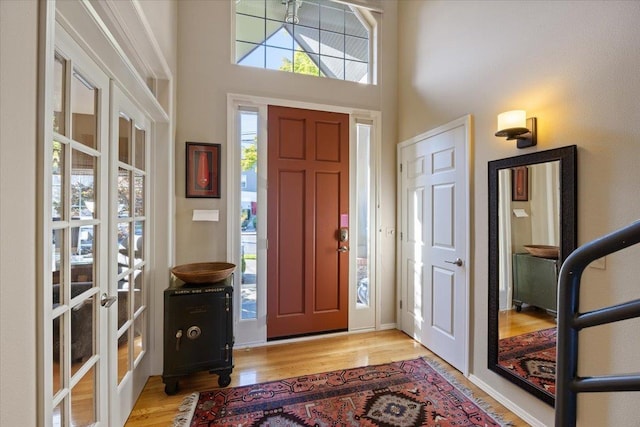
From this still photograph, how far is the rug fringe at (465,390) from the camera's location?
198 centimetres

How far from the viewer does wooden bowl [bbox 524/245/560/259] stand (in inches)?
72.4

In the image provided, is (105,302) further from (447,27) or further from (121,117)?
(447,27)

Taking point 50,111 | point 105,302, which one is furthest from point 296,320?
point 50,111

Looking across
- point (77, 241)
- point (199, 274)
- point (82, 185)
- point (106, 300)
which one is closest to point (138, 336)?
point (199, 274)

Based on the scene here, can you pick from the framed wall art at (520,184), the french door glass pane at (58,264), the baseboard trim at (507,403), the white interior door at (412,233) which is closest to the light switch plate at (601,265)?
the framed wall art at (520,184)

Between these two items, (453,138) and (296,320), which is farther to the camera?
(296,320)

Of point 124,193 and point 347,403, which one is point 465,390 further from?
point 124,193

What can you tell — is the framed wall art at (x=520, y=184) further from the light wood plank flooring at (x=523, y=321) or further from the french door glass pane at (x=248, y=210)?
the french door glass pane at (x=248, y=210)

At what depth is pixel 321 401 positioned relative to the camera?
2.17 m

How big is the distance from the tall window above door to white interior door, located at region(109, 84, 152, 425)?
→ 57.8 inches

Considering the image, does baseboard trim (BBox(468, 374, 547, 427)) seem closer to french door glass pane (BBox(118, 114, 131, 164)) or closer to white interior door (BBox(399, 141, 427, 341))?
white interior door (BBox(399, 141, 427, 341))

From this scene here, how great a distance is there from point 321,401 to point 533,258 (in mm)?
1754

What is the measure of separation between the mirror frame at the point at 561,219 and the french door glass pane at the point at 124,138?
99.8 inches

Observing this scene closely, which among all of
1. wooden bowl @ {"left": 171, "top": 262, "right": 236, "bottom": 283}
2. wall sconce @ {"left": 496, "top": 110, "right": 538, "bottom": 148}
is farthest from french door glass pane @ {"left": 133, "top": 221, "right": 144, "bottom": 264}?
wall sconce @ {"left": 496, "top": 110, "right": 538, "bottom": 148}
